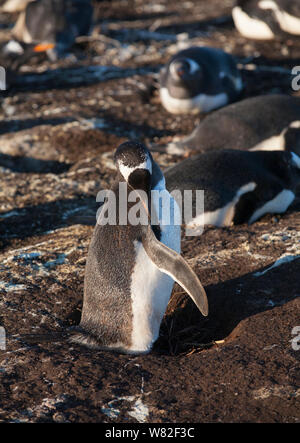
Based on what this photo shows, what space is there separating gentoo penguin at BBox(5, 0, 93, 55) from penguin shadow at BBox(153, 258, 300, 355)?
555 cm

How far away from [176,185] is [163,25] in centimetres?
543

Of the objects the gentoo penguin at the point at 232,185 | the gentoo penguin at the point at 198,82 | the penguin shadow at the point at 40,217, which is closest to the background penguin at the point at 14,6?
the gentoo penguin at the point at 198,82

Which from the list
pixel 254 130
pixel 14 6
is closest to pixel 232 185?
pixel 254 130

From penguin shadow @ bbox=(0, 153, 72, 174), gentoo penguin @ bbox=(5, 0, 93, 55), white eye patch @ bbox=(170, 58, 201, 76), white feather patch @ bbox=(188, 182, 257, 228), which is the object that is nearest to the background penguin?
gentoo penguin @ bbox=(5, 0, 93, 55)

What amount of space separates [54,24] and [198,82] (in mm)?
2835

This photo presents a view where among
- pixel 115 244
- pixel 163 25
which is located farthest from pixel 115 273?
pixel 163 25

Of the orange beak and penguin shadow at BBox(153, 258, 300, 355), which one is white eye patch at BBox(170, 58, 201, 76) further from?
penguin shadow at BBox(153, 258, 300, 355)

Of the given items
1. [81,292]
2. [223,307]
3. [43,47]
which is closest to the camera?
[223,307]

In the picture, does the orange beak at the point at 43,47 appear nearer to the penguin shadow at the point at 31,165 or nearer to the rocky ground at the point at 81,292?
the rocky ground at the point at 81,292

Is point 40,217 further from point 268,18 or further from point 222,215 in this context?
point 268,18

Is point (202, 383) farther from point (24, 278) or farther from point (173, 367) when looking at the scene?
point (24, 278)

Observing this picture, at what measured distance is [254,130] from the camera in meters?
5.34

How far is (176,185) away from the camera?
14.1 feet

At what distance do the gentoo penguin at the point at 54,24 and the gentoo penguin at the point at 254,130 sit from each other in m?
3.44
